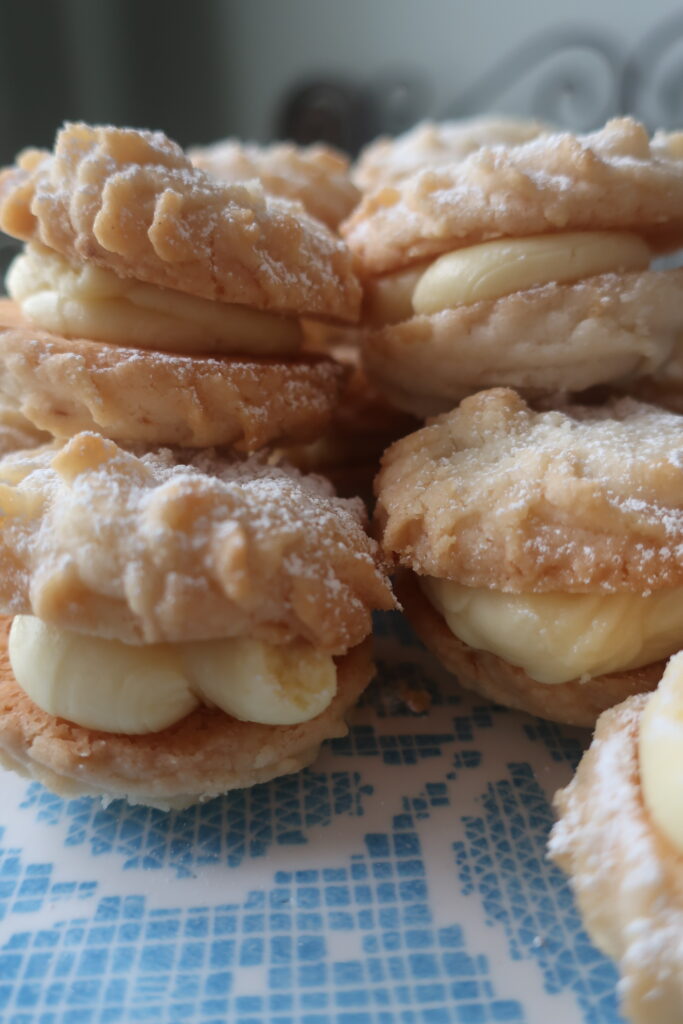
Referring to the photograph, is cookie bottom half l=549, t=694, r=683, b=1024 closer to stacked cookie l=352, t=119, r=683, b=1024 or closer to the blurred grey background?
stacked cookie l=352, t=119, r=683, b=1024

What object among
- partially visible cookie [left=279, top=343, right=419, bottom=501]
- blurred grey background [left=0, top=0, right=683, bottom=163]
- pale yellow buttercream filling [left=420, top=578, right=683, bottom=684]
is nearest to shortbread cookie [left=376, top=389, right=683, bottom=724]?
pale yellow buttercream filling [left=420, top=578, right=683, bottom=684]

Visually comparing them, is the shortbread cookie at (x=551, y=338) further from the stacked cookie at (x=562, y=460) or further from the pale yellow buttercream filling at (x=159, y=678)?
the pale yellow buttercream filling at (x=159, y=678)

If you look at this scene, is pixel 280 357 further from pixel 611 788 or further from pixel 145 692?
pixel 611 788

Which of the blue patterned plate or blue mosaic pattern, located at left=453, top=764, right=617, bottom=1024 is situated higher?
the blue patterned plate

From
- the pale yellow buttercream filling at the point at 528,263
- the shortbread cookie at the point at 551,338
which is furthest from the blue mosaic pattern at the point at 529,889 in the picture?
the pale yellow buttercream filling at the point at 528,263

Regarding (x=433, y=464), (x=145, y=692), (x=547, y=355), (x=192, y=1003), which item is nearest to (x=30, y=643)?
(x=145, y=692)

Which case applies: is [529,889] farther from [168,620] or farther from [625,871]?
[168,620]
